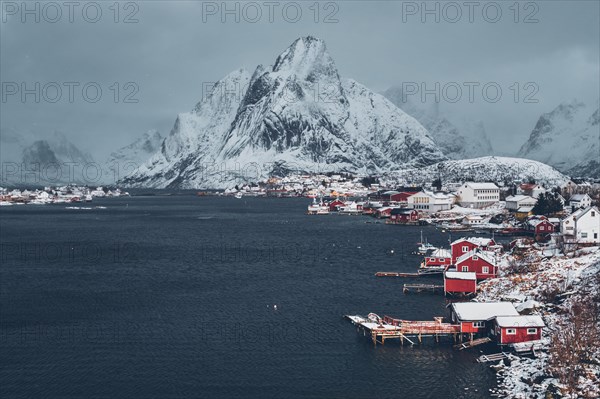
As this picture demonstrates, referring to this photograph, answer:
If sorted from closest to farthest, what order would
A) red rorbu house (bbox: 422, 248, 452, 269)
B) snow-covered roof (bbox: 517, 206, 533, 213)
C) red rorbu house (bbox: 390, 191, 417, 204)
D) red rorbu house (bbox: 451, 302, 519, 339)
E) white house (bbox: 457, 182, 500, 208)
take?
1. red rorbu house (bbox: 451, 302, 519, 339)
2. red rorbu house (bbox: 422, 248, 452, 269)
3. snow-covered roof (bbox: 517, 206, 533, 213)
4. white house (bbox: 457, 182, 500, 208)
5. red rorbu house (bbox: 390, 191, 417, 204)

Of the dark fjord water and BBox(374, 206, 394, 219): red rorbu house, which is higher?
BBox(374, 206, 394, 219): red rorbu house

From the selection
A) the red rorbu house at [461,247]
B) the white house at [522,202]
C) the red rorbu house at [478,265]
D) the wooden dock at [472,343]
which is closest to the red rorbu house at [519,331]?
the wooden dock at [472,343]

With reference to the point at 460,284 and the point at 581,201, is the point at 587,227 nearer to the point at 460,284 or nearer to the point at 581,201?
the point at 460,284

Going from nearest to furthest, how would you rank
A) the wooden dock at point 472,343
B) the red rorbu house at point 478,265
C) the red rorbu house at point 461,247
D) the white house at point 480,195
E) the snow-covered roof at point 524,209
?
the wooden dock at point 472,343, the red rorbu house at point 478,265, the red rorbu house at point 461,247, the snow-covered roof at point 524,209, the white house at point 480,195

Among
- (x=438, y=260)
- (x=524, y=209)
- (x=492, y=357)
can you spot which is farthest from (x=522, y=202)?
(x=492, y=357)

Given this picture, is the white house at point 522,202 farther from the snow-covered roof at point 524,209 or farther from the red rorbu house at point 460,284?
the red rorbu house at point 460,284

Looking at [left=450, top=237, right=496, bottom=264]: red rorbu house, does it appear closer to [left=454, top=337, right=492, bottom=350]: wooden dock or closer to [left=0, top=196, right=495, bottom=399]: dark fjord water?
[left=0, top=196, right=495, bottom=399]: dark fjord water

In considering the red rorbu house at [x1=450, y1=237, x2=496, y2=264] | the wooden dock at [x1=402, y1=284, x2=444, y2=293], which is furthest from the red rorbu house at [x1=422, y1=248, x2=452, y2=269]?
the wooden dock at [x1=402, y1=284, x2=444, y2=293]
